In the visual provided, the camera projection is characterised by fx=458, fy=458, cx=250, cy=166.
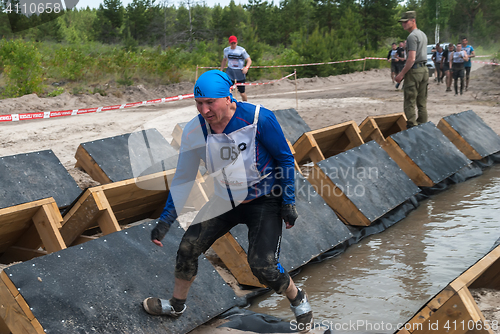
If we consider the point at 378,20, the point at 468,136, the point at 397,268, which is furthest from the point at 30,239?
the point at 378,20

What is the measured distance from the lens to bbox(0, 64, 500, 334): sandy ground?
9688mm

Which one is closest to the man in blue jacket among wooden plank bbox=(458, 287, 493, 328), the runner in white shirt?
wooden plank bbox=(458, 287, 493, 328)

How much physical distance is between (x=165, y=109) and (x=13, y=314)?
12850mm

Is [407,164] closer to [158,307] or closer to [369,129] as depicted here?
[369,129]

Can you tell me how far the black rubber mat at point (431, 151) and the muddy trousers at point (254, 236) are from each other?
4185 mm

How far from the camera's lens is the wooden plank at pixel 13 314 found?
268cm

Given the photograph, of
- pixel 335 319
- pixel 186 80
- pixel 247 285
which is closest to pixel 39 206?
pixel 247 285

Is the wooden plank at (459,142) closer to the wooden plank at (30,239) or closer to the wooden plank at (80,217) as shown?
the wooden plank at (80,217)

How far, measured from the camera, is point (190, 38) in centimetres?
4331

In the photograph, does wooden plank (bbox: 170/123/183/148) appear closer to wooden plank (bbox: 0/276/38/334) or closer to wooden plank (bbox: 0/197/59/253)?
wooden plank (bbox: 0/197/59/253)

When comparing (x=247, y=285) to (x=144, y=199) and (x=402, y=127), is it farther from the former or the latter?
(x=402, y=127)

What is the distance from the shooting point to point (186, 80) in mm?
21125

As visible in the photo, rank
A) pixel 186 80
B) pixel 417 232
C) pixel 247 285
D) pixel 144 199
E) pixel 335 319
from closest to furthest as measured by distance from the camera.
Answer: pixel 335 319
pixel 247 285
pixel 144 199
pixel 417 232
pixel 186 80

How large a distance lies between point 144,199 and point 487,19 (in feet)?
232
